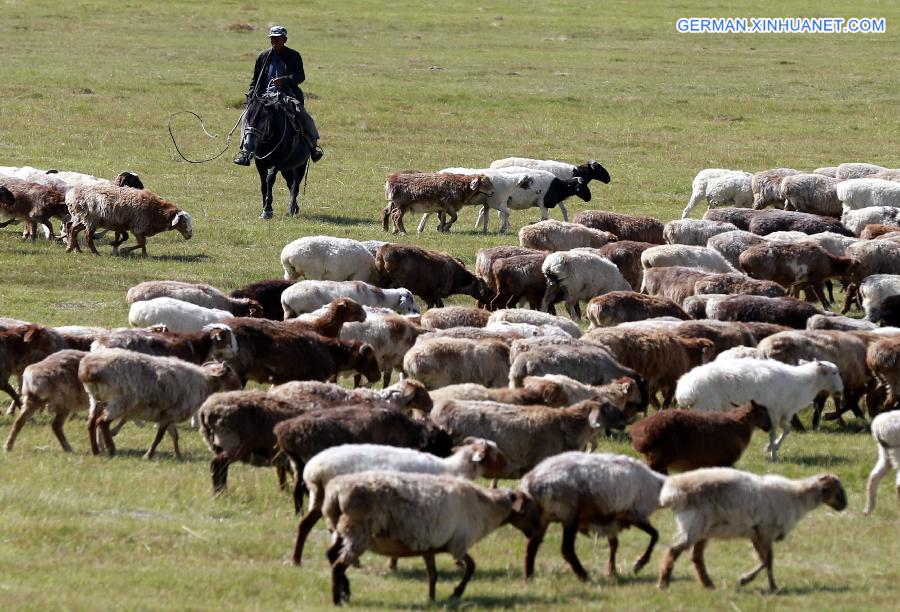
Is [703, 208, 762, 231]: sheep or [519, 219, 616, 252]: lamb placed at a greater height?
[703, 208, 762, 231]: sheep

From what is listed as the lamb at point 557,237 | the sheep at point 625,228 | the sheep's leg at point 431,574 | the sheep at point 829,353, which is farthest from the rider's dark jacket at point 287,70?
the sheep's leg at point 431,574

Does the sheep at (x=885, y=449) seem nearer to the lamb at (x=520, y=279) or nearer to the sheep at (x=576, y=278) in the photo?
the sheep at (x=576, y=278)

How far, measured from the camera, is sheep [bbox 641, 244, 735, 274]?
19891mm

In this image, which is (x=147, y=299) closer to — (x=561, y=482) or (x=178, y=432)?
(x=178, y=432)

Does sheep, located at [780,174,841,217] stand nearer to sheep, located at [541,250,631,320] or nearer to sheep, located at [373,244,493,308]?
sheep, located at [541,250,631,320]

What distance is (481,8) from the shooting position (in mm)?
75938

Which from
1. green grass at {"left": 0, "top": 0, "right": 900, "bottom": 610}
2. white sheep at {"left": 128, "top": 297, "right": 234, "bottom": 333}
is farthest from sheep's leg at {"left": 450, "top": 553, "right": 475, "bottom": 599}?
white sheep at {"left": 128, "top": 297, "right": 234, "bottom": 333}

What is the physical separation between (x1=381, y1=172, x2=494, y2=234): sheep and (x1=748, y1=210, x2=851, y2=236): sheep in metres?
4.76

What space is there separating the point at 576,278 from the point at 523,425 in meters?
7.64

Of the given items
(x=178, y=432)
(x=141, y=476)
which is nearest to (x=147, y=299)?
(x=178, y=432)

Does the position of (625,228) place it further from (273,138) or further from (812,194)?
(273,138)

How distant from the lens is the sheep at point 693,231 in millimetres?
22312

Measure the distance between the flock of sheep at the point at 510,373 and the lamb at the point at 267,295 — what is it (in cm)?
3

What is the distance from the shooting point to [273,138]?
86.4 ft
